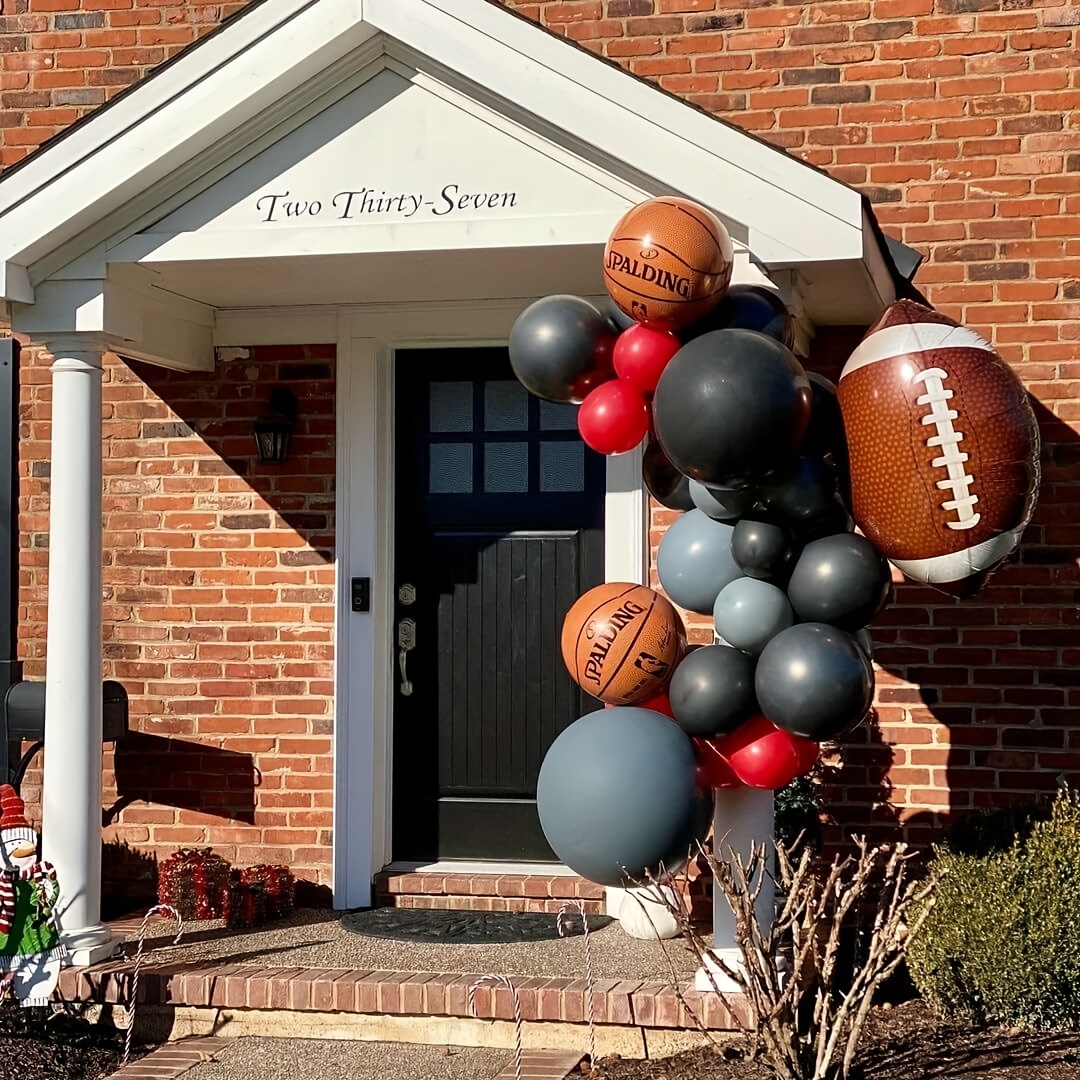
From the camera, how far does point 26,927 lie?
527cm

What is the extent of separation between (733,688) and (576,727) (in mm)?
505

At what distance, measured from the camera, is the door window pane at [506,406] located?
6633mm

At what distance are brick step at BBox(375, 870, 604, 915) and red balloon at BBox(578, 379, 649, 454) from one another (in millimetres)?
2429

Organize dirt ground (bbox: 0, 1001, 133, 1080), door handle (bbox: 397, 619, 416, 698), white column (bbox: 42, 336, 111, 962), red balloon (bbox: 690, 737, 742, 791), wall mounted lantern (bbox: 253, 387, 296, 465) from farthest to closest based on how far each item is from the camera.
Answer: door handle (bbox: 397, 619, 416, 698) → wall mounted lantern (bbox: 253, 387, 296, 465) → white column (bbox: 42, 336, 111, 962) → dirt ground (bbox: 0, 1001, 133, 1080) → red balloon (bbox: 690, 737, 742, 791)

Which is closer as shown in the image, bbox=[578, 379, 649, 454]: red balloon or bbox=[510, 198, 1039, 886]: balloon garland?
bbox=[510, 198, 1039, 886]: balloon garland

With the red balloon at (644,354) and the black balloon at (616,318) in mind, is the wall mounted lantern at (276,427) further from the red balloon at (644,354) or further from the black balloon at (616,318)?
the red balloon at (644,354)

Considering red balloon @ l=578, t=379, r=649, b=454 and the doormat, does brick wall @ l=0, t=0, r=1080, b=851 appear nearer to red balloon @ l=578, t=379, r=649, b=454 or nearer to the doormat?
the doormat

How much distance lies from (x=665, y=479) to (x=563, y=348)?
0.64 metres

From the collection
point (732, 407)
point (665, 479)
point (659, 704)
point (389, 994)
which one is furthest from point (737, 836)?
point (732, 407)

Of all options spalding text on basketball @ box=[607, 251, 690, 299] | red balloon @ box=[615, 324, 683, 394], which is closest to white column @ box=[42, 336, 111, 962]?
red balloon @ box=[615, 324, 683, 394]

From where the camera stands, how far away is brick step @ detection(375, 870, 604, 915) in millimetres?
6312

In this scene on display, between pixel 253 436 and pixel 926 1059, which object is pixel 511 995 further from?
pixel 253 436

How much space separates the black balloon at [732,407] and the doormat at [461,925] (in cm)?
250

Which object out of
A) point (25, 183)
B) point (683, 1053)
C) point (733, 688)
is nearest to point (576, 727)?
point (733, 688)
